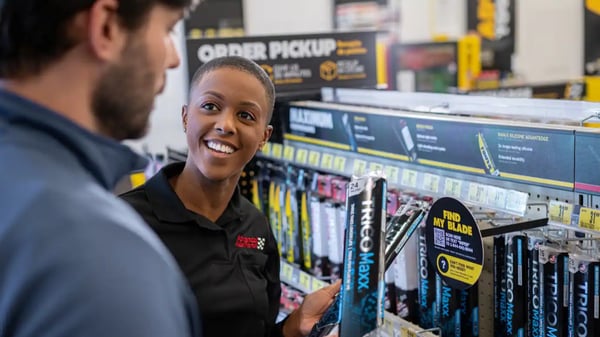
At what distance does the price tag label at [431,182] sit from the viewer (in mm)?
2221

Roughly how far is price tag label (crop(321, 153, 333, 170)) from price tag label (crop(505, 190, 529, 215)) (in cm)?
87

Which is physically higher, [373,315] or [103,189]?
[103,189]

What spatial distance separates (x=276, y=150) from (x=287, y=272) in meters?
0.47

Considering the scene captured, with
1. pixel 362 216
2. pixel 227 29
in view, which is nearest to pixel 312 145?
pixel 362 216

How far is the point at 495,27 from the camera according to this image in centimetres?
1071

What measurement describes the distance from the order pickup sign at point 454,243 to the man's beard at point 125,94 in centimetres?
100

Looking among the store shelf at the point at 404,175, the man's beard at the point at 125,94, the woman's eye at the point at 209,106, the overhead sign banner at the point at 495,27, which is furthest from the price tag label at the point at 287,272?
the overhead sign banner at the point at 495,27

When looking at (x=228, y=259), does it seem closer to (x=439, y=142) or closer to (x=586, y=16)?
(x=439, y=142)

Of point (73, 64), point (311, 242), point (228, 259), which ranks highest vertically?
point (73, 64)

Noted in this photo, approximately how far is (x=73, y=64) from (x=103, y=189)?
149 millimetres

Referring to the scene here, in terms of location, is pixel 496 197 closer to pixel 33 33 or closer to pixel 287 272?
pixel 287 272

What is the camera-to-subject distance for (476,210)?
2.04 m

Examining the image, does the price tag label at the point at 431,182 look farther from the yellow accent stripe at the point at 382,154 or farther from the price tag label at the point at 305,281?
the price tag label at the point at 305,281

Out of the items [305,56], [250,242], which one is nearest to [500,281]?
[250,242]
